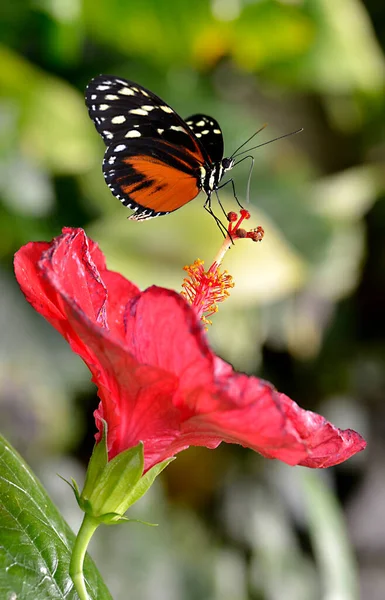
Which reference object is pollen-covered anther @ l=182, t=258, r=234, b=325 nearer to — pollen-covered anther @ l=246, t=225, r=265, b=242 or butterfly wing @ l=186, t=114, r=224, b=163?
pollen-covered anther @ l=246, t=225, r=265, b=242

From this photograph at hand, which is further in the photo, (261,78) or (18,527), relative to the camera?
(261,78)

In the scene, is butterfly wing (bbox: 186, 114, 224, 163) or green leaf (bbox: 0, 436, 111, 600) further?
butterfly wing (bbox: 186, 114, 224, 163)

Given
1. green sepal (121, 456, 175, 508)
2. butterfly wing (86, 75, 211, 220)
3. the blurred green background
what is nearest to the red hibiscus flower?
green sepal (121, 456, 175, 508)

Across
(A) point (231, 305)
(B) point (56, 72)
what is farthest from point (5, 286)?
(B) point (56, 72)

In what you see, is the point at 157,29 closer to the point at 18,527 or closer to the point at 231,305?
the point at 231,305

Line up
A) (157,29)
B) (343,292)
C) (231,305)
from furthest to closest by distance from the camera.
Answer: (343,292) → (157,29) → (231,305)

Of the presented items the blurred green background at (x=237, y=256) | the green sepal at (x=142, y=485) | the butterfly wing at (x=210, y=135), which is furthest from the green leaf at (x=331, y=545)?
the green sepal at (x=142, y=485)

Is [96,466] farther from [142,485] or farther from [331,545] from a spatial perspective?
[331,545]
